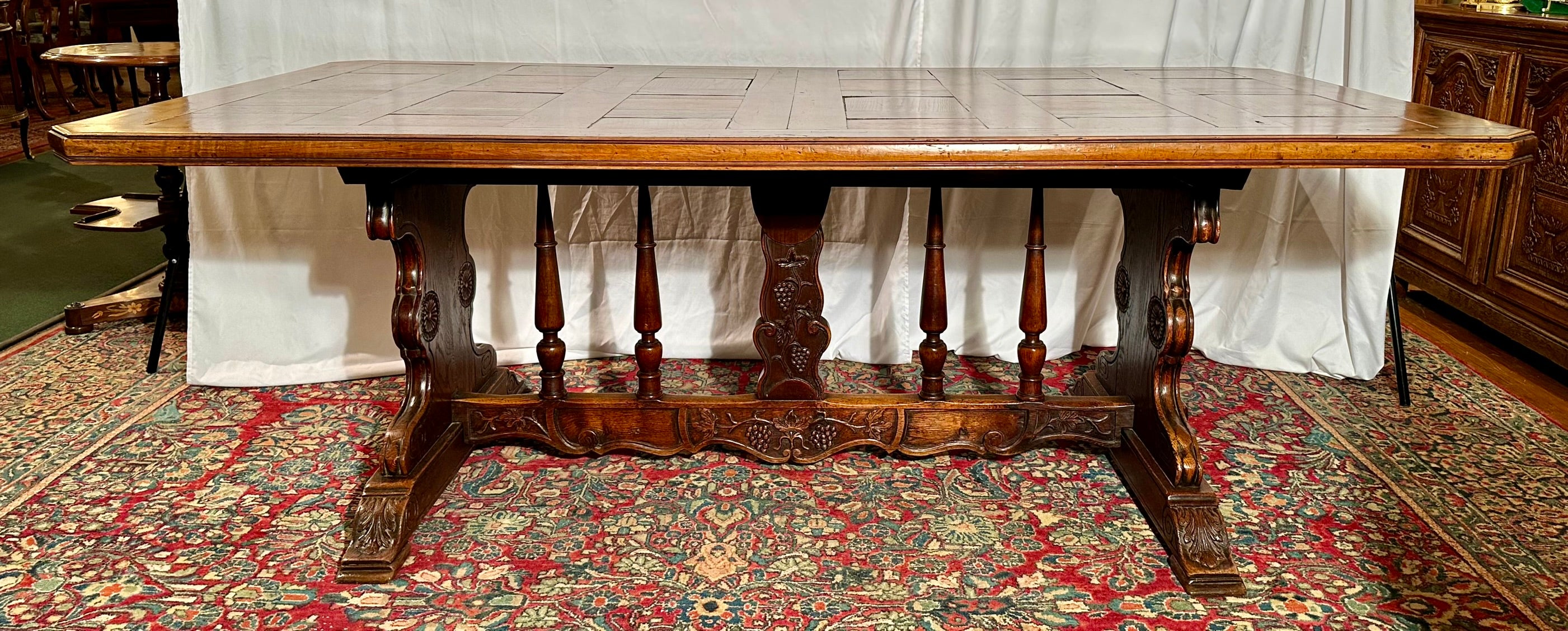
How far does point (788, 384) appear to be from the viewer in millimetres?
2373

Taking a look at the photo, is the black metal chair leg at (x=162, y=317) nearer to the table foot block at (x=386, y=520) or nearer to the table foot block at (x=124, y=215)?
the table foot block at (x=124, y=215)

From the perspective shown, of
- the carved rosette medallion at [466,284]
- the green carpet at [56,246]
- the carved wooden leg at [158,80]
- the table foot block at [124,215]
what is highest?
the carved wooden leg at [158,80]

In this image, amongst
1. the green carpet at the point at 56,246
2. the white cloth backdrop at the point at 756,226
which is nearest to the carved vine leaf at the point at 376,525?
the white cloth backdrop at the point at 756,226

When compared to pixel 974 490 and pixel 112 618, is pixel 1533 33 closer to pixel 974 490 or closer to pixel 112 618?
pixel 974 490

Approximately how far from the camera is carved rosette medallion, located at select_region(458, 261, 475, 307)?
2.43 m

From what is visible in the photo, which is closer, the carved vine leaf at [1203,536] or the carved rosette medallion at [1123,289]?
the carved vine leaf at [1203,536]

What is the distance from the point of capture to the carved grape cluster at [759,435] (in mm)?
2400

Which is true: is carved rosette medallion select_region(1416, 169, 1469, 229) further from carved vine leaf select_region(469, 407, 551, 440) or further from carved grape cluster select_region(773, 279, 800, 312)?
carved vine leaf select_region(469, 407, 551, 440)

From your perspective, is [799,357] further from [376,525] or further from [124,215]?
[124,215]

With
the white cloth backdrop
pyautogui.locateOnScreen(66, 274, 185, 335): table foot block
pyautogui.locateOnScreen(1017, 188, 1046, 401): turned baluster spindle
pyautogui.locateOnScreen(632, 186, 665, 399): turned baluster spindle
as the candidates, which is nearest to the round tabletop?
the white cloth backdrop

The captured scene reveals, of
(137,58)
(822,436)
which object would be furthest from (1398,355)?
(137,58)

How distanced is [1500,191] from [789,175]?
2269mm

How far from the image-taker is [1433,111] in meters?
1.85

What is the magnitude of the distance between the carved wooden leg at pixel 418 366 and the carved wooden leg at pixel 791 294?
626 millimetres
